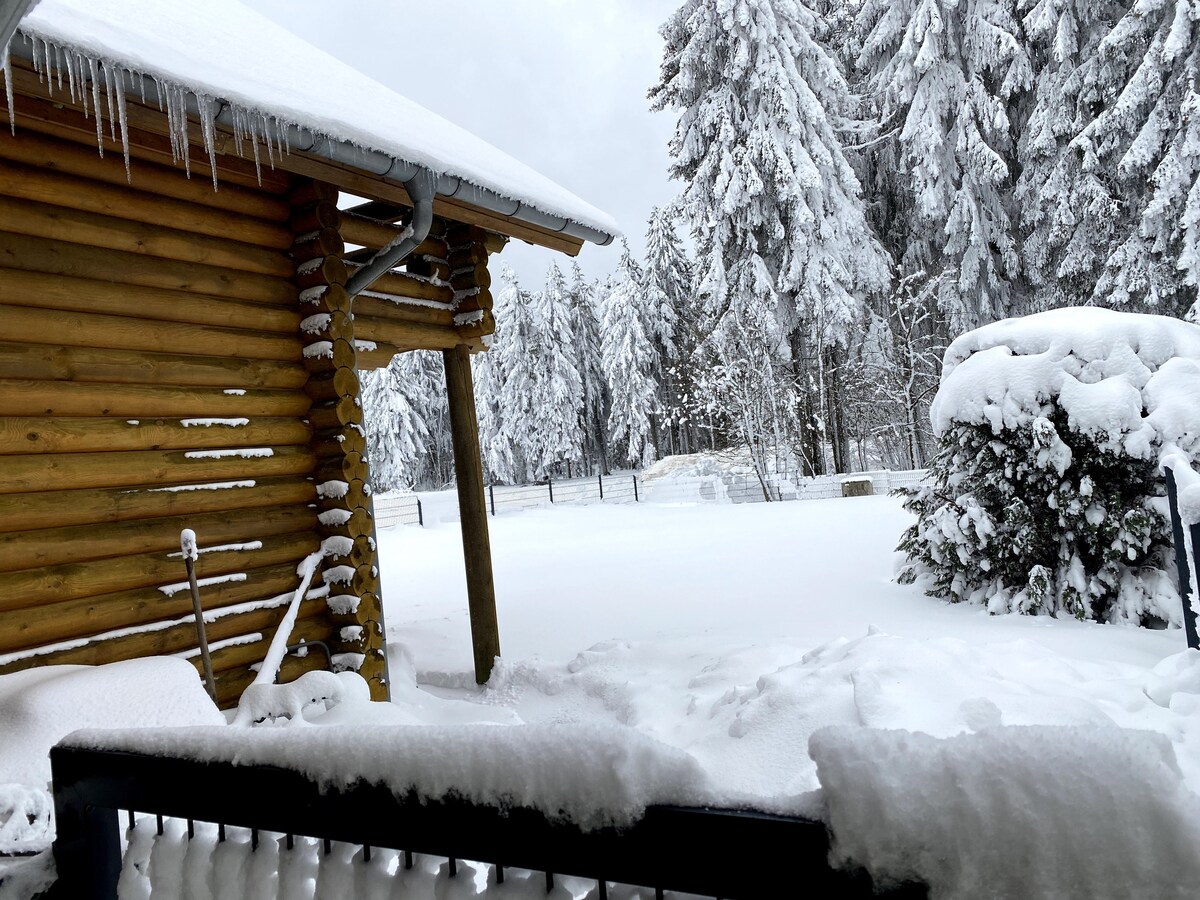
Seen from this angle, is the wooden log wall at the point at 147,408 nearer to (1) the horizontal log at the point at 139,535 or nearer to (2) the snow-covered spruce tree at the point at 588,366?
(1) the horizontal log at the point at 139,535

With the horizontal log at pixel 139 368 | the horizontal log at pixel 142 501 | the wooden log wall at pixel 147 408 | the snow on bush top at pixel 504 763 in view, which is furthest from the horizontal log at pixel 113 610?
the snow on bush top at pixel 504 763

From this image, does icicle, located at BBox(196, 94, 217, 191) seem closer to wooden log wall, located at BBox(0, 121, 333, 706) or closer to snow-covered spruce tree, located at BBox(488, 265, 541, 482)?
wooden log wall, located at BBox(0, 121, 333, 706)

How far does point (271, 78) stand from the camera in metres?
3.30

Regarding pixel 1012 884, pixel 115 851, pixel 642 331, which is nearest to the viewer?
pixel 1012 884

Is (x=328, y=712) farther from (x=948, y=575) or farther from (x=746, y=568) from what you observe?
(x=746, y=568)

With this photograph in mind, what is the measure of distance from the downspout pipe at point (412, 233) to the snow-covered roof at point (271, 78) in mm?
88

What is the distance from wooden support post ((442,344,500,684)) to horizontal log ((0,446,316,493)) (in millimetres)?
1646

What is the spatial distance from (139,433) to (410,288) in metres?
2.36

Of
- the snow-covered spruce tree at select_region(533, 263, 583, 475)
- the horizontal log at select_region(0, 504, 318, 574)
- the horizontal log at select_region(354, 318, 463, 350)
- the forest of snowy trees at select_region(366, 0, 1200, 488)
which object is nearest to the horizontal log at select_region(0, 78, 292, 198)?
the horizontal log at select_region(354, 318, 463, 350)

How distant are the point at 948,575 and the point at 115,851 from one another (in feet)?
19.2

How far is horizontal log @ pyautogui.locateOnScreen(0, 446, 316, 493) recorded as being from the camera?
120 inches

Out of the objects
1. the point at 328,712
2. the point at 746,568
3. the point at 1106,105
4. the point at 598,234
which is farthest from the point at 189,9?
the point at 1106,105

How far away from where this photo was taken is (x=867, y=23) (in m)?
18.8

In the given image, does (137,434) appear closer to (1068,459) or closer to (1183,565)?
(1183,565)
